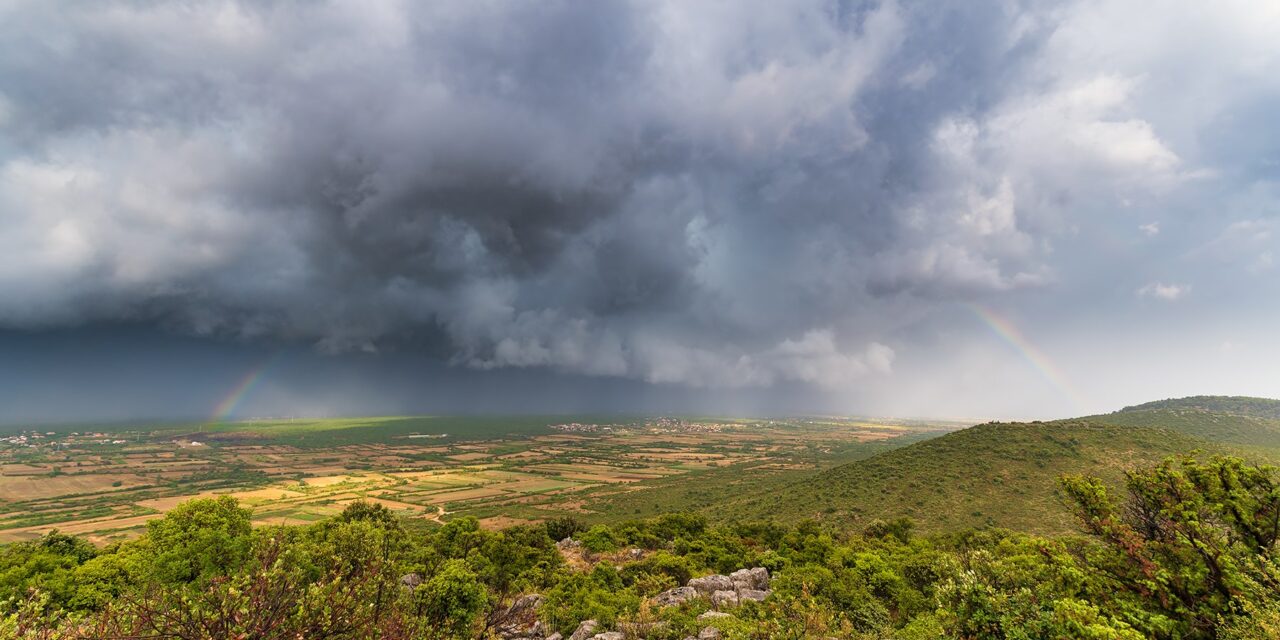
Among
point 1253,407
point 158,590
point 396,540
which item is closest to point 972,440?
point 396,540

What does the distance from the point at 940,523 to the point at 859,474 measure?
32.6 m

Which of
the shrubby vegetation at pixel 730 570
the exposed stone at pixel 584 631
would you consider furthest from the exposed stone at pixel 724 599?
the exposed stone at pixel 584 631

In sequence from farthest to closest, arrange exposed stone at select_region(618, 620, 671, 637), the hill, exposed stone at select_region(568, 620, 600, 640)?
the hill → exposed stone at select_region(568, 620, 600, 640) → exposed stone at select_region(618, 620, 671, 637)

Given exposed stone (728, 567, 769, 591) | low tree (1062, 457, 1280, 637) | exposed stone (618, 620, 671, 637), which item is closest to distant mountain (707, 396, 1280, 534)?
exposed stone (728, 567, 769, 591)

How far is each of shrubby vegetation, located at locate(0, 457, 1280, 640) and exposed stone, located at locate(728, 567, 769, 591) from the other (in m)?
5.01

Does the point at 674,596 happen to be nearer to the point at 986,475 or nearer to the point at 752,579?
the point at 752,579

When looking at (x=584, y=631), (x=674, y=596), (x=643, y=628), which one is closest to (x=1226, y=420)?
Result: (x=674, y=596)

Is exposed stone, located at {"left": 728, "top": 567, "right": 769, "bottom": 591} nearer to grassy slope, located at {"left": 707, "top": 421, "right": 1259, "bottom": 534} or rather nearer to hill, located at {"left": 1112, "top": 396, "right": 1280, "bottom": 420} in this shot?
grassy slope, located at {"left": 707, "top": 421, "right": 1259, "bottom": 534}

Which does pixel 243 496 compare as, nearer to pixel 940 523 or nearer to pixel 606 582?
pixel 606 582

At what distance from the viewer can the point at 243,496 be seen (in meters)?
154

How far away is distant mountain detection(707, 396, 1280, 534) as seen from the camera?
8138 centimetres

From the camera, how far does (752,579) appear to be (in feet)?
150

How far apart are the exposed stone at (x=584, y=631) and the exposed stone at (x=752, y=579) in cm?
1623

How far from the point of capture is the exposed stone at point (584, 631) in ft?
105
